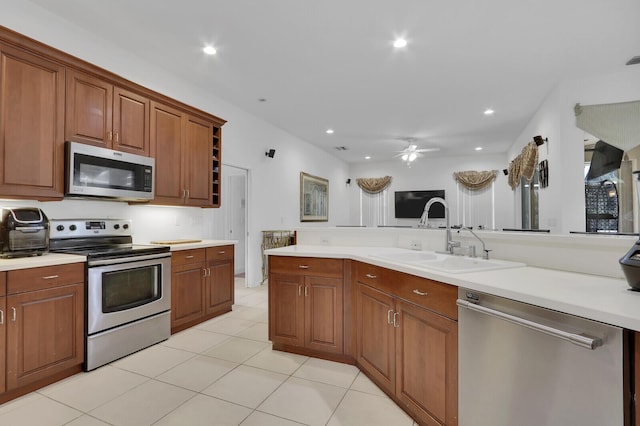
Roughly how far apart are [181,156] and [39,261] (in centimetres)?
171

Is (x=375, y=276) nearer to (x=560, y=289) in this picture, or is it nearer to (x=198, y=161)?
(x=560, y=289)

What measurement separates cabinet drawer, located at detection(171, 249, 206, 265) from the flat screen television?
21.7 ft

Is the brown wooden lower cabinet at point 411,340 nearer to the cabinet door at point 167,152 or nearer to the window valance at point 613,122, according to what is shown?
the cabinet door at point 167,152

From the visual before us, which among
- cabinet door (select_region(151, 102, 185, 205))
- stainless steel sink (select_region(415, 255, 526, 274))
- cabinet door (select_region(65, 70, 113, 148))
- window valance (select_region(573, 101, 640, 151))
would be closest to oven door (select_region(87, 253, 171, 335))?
cabinet door (select_region(151, 102, 185, 205))

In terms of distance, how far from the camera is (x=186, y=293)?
3178 millimetres

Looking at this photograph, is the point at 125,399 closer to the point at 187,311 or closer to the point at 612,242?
the point at 187,311

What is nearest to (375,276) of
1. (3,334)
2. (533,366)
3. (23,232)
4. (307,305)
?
(307,305)

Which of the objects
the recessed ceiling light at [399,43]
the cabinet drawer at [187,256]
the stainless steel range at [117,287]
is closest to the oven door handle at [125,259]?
the stainless steel range at [117,287]

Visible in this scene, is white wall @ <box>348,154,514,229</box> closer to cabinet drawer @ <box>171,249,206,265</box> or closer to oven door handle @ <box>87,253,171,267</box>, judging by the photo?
cabinet drawer @ <box>171,249,206,265</box>

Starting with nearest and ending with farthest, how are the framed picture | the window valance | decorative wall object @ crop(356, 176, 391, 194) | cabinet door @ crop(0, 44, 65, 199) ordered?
cabinet door @ crop(0, 44, 65, 199), the window valance, the framed picture, decorative wall object @ crop(356, 176, 391, 194)

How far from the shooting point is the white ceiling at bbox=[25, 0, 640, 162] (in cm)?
252

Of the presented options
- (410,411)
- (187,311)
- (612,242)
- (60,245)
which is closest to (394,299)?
(410,411)

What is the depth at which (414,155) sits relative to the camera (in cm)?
654

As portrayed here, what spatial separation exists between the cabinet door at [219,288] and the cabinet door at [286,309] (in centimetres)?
Result: 111
